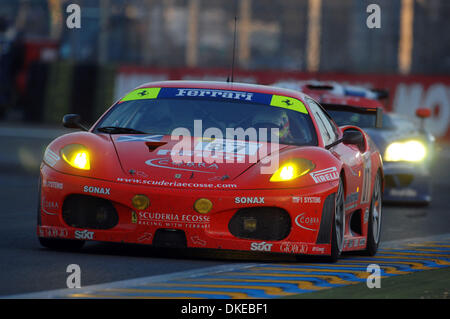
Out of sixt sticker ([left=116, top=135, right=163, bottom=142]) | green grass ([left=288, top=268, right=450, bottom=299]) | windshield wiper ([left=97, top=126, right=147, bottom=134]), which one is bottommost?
green grass ([left=288, top=268, right=450, bottom=299])

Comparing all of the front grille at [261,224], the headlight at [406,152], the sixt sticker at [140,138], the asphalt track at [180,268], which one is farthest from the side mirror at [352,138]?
the headlight at [406,152]

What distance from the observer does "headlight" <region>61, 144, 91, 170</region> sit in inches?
296

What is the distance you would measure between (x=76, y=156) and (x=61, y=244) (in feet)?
2.00

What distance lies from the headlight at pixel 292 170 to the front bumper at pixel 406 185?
20.6 ft

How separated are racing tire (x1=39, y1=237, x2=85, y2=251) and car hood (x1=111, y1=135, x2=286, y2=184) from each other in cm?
70

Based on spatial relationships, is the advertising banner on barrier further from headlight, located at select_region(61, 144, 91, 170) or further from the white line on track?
the white line on track

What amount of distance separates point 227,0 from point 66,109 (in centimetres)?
570

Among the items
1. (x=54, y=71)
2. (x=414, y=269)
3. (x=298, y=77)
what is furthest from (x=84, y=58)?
(x=414, y=269)

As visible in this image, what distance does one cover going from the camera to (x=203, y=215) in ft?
23.7

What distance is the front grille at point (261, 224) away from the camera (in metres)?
7.30

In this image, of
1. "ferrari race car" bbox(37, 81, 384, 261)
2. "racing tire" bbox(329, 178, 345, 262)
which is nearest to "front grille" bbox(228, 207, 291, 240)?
"ferrari race car" bbox(37, 81, 384, 261)

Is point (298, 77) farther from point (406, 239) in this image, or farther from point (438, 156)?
point (406, 239)

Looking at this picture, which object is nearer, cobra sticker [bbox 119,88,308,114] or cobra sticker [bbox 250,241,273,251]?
cobra sticker [bbox 250,241,273,251]

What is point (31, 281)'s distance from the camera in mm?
6254
